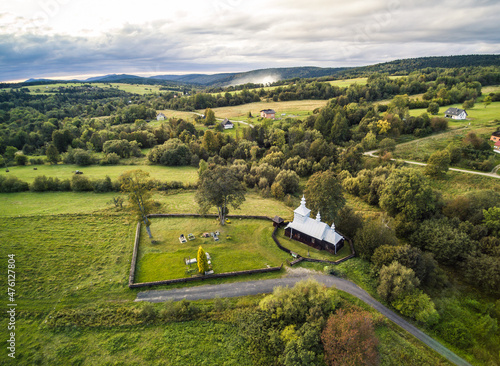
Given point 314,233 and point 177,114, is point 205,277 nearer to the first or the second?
point 314,233

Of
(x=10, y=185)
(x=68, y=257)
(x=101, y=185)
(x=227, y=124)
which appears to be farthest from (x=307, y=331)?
(x=227, y=124)

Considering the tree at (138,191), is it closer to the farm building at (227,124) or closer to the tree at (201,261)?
the tree at (201,261)

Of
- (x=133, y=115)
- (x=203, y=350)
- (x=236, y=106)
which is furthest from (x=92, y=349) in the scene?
(x=236, y=106)

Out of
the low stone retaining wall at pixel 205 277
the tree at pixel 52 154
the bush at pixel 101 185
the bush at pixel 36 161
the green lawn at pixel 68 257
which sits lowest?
the low stone retaining wall at pixel 205 277

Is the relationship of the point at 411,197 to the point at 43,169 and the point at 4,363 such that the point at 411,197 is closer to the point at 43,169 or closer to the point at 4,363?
the point at 4,363

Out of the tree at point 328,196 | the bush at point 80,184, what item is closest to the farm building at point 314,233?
the tree at point 328,196
